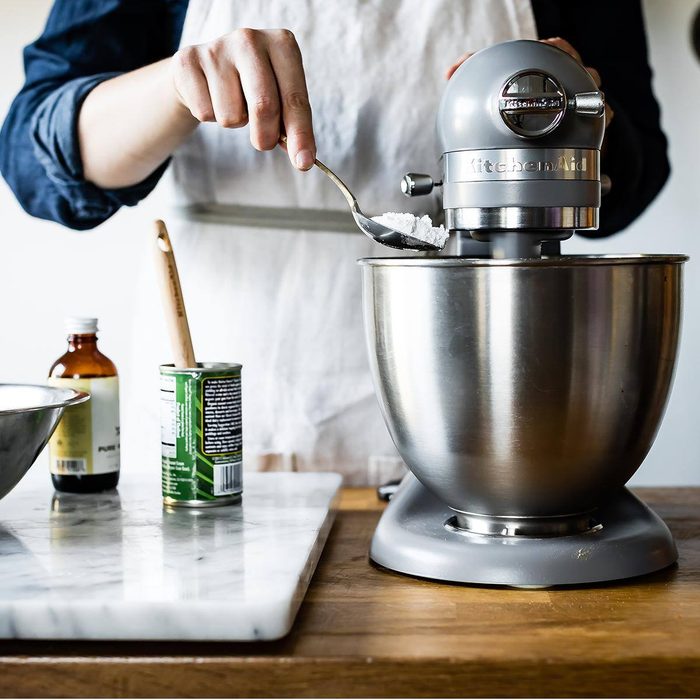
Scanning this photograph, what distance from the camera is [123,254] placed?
1.74m

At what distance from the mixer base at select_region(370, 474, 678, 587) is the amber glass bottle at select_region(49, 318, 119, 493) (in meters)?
0.31

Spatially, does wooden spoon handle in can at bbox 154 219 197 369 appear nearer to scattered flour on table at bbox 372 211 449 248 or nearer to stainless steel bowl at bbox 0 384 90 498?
→ stainless steel bowl at bbox 0 384 90 498

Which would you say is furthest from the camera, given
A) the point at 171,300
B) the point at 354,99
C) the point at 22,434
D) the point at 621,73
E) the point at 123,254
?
the point at 123,254

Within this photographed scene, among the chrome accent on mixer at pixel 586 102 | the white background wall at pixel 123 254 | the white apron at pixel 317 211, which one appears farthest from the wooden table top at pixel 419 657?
the white background wall at pixel 123 254

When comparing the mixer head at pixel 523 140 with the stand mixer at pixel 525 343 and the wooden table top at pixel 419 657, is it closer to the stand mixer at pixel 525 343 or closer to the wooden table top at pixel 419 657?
the stand mixer at pixel 525 343

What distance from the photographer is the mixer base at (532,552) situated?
0.67 meters

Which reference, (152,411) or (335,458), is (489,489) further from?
(152,411)

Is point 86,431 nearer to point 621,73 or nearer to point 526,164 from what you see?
point 526,164

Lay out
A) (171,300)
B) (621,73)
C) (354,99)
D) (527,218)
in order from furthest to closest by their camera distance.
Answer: (621,73)
(354,99)
(171,300)
(527,218)

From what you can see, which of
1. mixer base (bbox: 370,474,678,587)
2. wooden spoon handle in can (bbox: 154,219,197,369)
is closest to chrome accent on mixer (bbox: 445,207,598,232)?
mixer base (bbox: 370,474,678,587)

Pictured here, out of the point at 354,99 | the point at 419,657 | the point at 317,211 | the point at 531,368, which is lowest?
the point at 419,657

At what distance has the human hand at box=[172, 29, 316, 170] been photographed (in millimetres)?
813

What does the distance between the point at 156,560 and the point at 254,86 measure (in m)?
0.37

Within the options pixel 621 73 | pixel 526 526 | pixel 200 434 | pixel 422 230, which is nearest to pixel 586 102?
pixel 422 230
